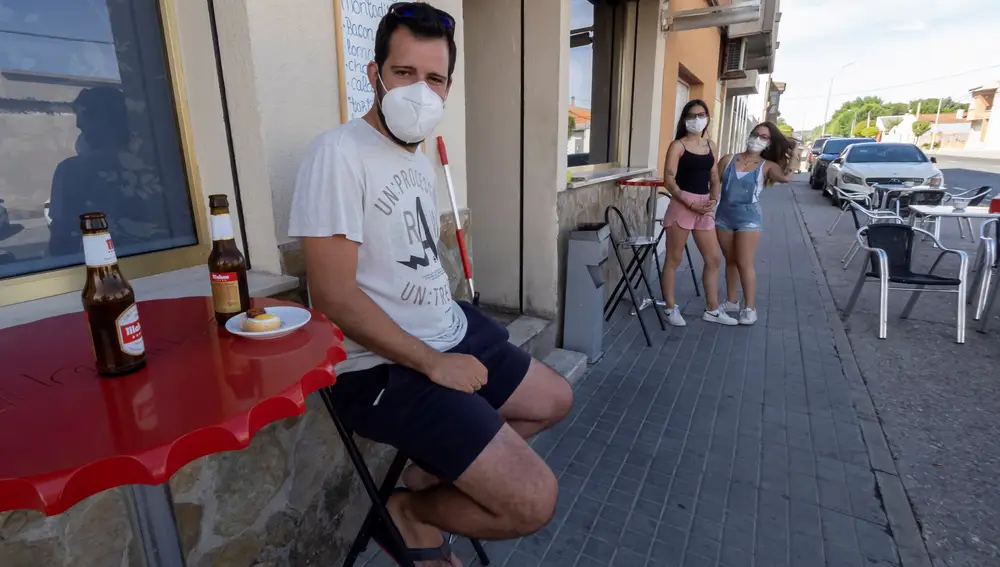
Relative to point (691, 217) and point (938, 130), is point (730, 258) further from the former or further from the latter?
point (938, 130)

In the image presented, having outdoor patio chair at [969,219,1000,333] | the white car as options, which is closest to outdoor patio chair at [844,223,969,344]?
outdoor patio chair at [969,219,1000,333]

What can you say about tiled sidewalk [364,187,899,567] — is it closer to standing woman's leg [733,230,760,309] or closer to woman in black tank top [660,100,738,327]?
standing woman's leg [733,230,760,309]

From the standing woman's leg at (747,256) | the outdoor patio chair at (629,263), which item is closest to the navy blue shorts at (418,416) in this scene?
the outdoor patio chair at (629,263)

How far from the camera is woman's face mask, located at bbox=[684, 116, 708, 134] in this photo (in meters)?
4.20

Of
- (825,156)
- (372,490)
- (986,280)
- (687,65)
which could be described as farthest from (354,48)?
(825,156)

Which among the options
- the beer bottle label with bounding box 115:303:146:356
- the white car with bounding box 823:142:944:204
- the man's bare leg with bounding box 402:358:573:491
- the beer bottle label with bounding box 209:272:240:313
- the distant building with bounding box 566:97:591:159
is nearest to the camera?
the beer bottle label with bounding box 115:303:146:356

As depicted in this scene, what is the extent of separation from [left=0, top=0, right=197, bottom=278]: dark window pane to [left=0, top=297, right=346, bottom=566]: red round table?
0.49 metres

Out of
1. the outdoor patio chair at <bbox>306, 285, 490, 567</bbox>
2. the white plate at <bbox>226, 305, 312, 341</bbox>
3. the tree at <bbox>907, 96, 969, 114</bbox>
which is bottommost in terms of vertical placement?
the outdoor patio chair at <bbox>306, 285, 490, 567</bbox>

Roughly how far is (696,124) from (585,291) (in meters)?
1.71

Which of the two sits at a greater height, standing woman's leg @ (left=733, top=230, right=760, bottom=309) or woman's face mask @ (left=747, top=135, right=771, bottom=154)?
woman's face mask @ (left=747, top=135, right=771, bottom=154)

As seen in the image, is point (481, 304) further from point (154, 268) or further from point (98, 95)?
point (98, 95)

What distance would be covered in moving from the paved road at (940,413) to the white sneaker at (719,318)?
933 mm

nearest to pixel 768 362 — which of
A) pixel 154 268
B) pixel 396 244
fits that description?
pixel 396 244

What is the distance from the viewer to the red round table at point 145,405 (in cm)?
71
